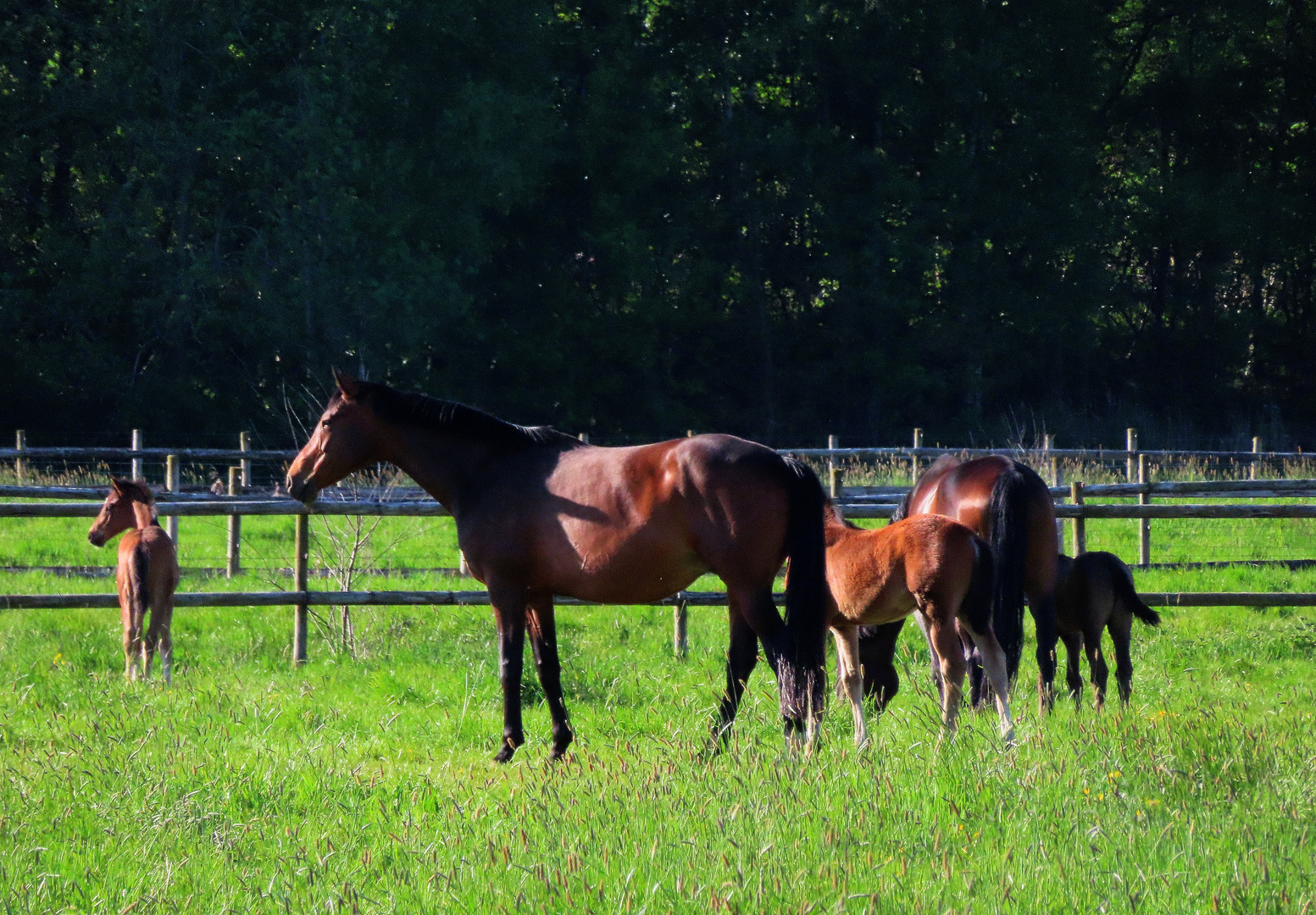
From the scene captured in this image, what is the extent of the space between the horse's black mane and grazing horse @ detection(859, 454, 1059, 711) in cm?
199

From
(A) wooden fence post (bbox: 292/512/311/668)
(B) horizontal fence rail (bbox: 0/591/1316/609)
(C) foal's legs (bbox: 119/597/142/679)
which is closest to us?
(C) foal's legs (bbox: 119/597/142/679)

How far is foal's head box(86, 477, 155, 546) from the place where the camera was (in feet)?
29.7

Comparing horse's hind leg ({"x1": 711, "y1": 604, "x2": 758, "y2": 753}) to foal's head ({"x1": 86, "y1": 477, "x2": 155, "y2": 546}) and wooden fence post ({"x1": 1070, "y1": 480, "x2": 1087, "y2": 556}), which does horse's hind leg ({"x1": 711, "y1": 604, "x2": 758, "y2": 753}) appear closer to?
foal's head ({"x1": 86, "y1": 477, "x2": 155, "y2": 546})

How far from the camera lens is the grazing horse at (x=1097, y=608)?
7.50 m

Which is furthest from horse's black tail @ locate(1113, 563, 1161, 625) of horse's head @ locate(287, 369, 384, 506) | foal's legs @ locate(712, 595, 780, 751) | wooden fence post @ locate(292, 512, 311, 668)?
wooden fence post @ locate(292, 512, 311, 668)

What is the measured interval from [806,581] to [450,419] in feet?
6.82

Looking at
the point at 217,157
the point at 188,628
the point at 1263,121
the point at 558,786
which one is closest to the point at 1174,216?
the point at 1263,121

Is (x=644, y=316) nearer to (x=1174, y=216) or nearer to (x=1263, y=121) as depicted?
(x=1174, y=216)

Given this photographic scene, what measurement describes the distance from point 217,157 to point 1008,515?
2300 cm

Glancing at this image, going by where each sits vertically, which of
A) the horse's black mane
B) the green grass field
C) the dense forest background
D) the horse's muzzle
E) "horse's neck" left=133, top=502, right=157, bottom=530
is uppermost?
the dense forest background

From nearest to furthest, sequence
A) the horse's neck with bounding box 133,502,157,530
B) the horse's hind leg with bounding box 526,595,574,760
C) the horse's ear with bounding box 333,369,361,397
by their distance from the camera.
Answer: the horse's hind leg with bounding box 526,595,574,760 < the horse's ear with bounding box 333,369,361,397 < the horse's neck with bounding box 133,502,157,530

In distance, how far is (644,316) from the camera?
33812mm

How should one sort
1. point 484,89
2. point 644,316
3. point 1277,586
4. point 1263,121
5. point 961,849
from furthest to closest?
point 1263,121 → point 644,316 → point 484,89 → point 1277,586 → point 961,849

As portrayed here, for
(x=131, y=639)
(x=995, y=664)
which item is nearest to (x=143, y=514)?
(x=131, y=639)
